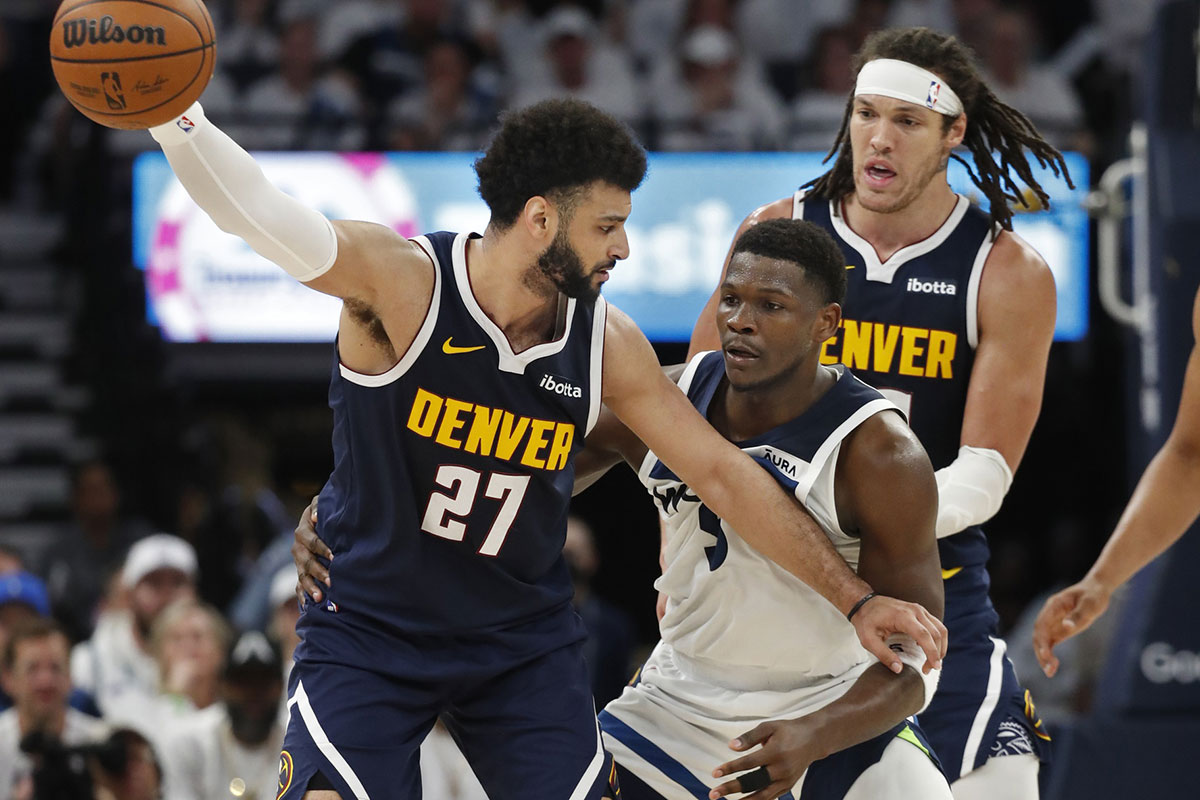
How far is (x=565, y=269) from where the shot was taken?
3.59 meters

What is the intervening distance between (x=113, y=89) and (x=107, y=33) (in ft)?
0.38

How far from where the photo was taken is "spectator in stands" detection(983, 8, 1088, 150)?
34.3 feet

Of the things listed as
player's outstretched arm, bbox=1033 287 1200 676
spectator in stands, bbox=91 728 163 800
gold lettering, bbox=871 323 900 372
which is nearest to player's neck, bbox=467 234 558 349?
gold lettering, bbox=871 323 900 372

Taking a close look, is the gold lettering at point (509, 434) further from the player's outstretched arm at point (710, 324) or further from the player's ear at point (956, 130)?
the player's ear at point (956, 130)

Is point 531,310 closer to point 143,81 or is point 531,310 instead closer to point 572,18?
point 143,81

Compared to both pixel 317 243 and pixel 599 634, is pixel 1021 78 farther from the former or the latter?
pixel 317 243

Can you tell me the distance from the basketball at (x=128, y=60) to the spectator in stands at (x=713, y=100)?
680 centimetres

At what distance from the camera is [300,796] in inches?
135

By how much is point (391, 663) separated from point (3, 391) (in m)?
8.65

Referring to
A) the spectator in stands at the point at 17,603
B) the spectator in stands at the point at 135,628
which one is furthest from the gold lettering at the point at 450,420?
the spectator in stands at the point at 135,628

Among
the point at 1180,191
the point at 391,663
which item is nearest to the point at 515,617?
the point at 391,663

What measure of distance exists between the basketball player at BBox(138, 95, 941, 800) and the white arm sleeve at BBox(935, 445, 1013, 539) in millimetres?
428

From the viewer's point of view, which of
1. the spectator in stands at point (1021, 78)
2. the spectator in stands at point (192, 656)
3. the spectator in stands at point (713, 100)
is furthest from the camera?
the spectator in stands at point (1021, 78)

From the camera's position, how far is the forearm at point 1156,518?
4.58 metres
